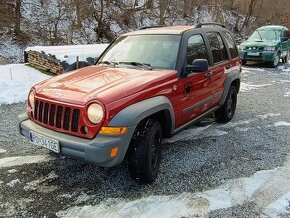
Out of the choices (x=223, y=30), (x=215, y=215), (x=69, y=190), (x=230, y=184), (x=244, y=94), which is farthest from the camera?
(x=244, y=94)

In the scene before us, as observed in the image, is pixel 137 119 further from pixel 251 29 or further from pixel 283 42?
pixel 251 29

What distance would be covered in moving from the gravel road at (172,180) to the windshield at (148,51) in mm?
1291

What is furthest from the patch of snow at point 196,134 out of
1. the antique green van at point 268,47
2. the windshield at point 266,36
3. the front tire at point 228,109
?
the windshield at point 266,36

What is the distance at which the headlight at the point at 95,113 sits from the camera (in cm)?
344

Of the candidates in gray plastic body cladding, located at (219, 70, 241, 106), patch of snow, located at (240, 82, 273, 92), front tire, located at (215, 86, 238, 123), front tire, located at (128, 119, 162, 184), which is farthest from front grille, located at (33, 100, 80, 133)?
patch of snow, located at (240, 82, 273, 92)

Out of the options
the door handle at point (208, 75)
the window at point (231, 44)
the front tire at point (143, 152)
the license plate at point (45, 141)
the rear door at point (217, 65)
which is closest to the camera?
the license plate at point (45, 141)

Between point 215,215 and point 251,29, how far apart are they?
96.8 feet

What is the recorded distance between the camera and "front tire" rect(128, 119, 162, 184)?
3707mm

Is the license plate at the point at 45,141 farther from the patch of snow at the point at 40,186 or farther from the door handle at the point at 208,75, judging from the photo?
the door handle at the point at 208,75

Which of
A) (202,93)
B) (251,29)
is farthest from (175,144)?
(251,29)

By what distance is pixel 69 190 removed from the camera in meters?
3.79

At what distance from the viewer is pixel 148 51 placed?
187 inches

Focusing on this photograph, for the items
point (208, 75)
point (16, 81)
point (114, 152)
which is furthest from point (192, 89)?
point (16, 81)

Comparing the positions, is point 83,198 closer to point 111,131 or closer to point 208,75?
point 111,131
